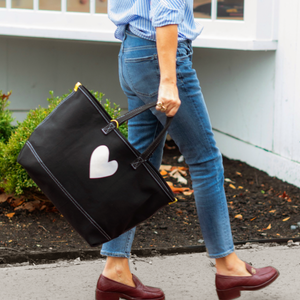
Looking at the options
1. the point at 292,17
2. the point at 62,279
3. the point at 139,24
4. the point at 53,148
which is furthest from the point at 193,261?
the point at 292,17

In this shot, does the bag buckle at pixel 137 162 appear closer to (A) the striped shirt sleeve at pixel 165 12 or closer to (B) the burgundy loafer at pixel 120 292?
(A) the striped shirt sleeve at pixel 165 12

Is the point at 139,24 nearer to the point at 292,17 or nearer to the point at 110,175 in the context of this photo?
the point at 110,175

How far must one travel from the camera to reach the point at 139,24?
1.91m

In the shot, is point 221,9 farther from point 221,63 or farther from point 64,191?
point 64,191

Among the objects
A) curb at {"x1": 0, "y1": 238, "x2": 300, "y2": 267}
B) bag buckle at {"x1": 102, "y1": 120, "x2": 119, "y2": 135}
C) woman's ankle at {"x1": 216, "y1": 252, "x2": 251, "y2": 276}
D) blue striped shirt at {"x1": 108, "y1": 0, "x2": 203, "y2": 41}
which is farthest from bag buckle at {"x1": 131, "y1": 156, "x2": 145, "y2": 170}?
curb at {"x1": 0, "y1": 238, "x2": 300, "y2": 267}

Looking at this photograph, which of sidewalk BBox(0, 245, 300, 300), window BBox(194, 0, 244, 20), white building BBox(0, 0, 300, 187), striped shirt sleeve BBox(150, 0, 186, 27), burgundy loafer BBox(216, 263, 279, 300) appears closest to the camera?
striped shirt sleeve BBox(150, 0, 186, 27)

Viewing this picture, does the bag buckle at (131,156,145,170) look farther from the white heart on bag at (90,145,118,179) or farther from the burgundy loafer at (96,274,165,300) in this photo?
the burgundy loafer at (96,274,165,300)

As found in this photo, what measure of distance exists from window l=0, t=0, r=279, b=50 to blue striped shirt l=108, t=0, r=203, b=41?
251 centimetres

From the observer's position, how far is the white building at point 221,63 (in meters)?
4.12

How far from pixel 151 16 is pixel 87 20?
309 centimetres

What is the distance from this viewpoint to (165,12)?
1754 mm

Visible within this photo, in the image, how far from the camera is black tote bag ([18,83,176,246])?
1820mm

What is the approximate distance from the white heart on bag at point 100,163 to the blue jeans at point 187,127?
0.33 metres

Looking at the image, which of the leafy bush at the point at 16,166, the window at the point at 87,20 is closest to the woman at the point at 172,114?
the leafy bush at the point at 16,166
